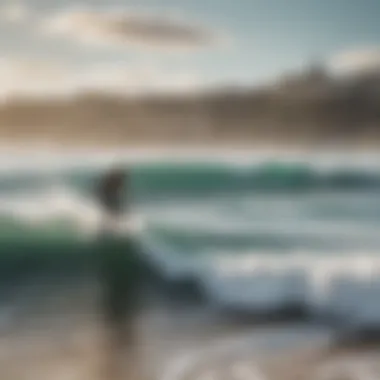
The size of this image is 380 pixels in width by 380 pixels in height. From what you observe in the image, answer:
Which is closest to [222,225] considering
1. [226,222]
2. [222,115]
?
[226,222]

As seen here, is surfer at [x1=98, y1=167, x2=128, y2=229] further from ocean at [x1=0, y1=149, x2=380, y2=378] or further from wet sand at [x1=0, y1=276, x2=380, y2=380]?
wet sand at [x1=0, y1=276, x2=380, y2=380]

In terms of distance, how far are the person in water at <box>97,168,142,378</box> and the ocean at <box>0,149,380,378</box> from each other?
17 mm

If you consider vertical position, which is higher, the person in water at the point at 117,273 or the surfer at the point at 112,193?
the surfer at the point at 112,193

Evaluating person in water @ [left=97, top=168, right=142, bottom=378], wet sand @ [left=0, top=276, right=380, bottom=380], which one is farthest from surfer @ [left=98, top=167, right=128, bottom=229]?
wet sand @ [left=0, top=276, right=380, bottom=380]

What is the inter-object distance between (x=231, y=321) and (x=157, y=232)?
0.20 meters

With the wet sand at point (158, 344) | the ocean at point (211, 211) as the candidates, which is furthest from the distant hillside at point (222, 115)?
the wet sand at point (158, 344)

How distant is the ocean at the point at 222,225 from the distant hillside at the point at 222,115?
4 cm

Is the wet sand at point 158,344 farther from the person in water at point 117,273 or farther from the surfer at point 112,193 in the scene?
the surfer at point 112,193

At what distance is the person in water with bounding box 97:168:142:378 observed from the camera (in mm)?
1099

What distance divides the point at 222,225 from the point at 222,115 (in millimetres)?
195

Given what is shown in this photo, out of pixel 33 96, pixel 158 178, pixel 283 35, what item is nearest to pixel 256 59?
pixel 283 35

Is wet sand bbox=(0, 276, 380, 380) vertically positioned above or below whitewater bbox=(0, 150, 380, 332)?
below

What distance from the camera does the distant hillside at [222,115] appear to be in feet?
3.74

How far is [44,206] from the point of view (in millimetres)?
1127
